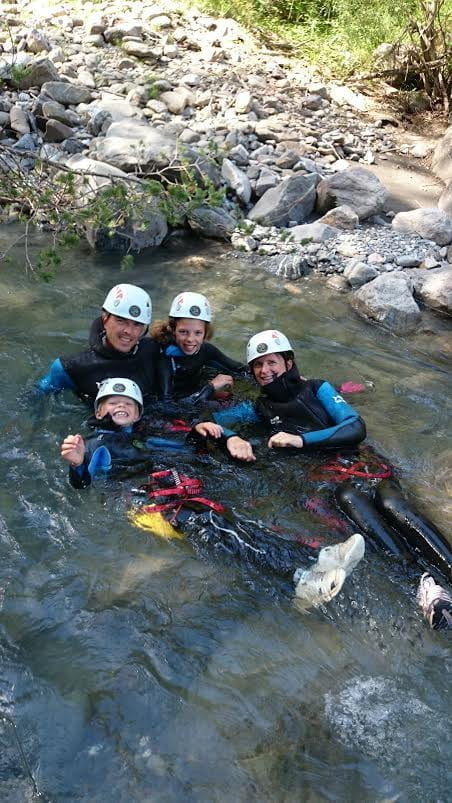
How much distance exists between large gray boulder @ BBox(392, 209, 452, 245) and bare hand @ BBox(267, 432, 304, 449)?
5661 mm

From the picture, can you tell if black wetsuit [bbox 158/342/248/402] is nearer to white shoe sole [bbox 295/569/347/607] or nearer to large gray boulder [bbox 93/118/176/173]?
white shoe sole [bbox 295/569/347/607]

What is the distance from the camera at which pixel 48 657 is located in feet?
12.0

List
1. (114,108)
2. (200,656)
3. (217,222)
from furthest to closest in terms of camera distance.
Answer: (114,108) < (217,222) < (200,656)

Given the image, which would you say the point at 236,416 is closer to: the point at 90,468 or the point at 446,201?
the point at 90,468

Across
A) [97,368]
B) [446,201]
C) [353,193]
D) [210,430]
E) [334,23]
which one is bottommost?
[97,368]

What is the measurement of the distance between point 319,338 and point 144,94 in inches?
297

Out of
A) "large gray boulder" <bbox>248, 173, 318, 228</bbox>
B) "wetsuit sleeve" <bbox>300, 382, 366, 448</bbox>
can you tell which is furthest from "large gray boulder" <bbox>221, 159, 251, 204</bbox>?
"wetsuit sleeve" <bbox>300, 382, 366, 448</bbox>

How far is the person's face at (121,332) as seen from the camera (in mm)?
5668

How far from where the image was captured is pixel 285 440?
17.0ft

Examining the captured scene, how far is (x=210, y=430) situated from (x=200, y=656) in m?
1.88

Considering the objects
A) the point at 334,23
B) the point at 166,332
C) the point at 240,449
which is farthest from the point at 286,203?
→ the point at 334,23

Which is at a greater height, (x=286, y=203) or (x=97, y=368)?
(x=286, y=203)

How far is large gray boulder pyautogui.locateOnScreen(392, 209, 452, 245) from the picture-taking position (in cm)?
972

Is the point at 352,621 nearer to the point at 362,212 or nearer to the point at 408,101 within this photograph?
the point at 362,212
